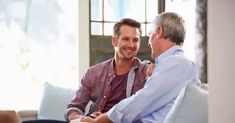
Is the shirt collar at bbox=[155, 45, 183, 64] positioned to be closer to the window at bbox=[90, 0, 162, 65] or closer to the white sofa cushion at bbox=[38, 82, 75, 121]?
the white sofa cushion at bbox=[38, 82, 75, 121]

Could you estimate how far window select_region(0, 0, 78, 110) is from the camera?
14.1 ft

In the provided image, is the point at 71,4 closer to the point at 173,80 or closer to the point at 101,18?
the point at 101,18

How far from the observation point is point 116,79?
103 inches

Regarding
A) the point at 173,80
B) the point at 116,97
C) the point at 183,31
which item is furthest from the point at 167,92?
the point at 116,97

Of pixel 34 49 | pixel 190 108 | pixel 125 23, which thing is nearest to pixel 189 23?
pixel 125 23

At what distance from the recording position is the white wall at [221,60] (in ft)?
2.91

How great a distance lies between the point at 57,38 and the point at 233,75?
3.72 metres

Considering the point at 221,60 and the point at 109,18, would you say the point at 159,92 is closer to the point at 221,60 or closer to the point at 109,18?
the point at 221,60

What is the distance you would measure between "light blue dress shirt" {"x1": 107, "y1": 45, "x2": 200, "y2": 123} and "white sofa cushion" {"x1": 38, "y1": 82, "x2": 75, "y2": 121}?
183 centimetres

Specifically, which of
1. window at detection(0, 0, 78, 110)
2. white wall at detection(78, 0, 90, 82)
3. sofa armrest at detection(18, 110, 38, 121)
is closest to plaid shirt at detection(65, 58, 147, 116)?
sofa armrest at detection(18, 110, 38, 121)

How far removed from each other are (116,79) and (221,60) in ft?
5.65

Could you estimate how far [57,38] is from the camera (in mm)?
4469

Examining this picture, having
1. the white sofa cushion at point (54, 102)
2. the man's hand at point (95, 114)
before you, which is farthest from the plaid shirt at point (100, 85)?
the white sofa cushion at point (54, 102)

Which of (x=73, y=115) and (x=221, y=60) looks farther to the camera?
(x=73, y=115)
